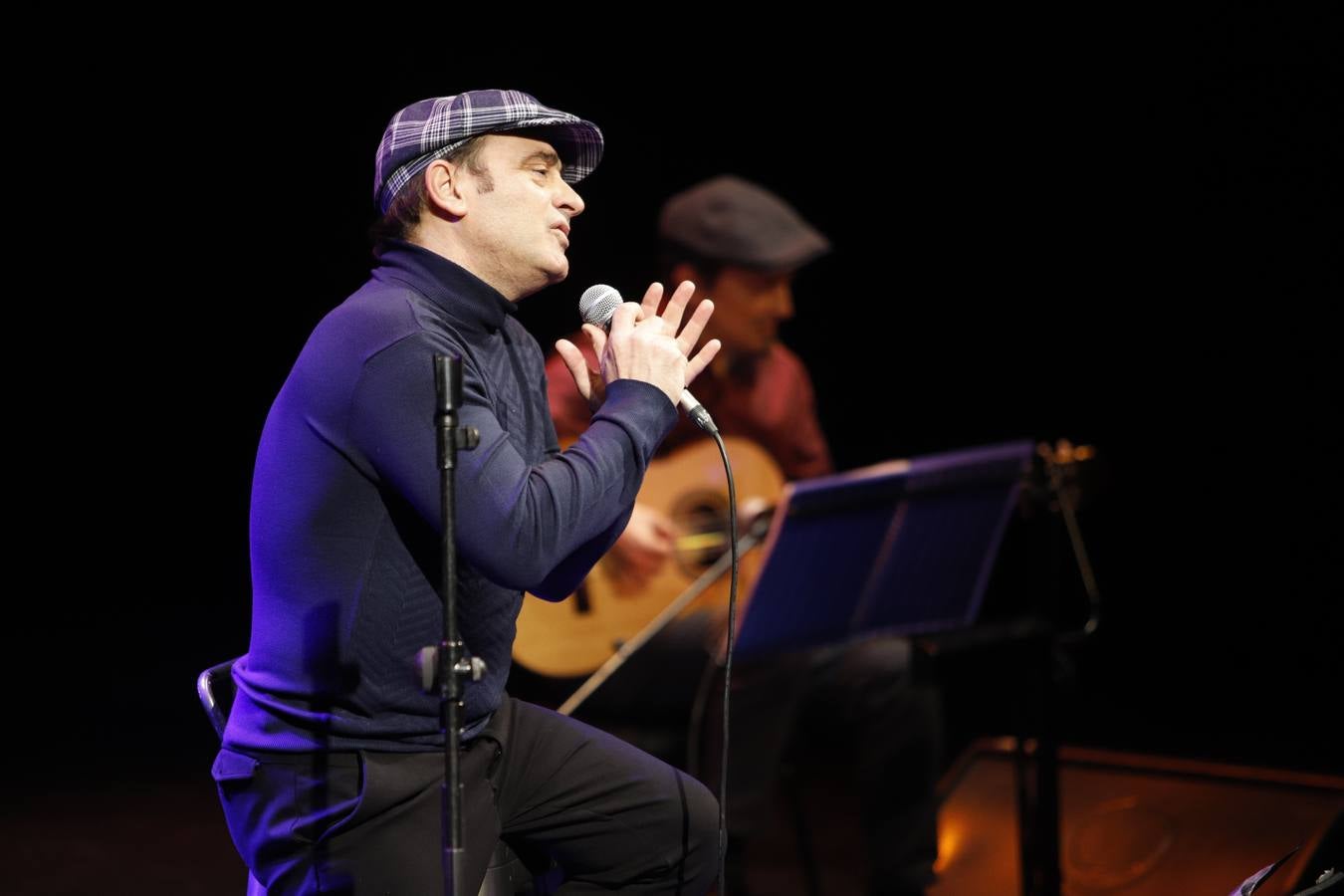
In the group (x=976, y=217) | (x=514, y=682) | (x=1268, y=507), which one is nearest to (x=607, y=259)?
(x=976, y=217)

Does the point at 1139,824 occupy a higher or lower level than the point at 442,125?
lower

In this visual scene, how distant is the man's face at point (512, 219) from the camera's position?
200 cm

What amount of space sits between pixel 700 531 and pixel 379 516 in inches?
76.5

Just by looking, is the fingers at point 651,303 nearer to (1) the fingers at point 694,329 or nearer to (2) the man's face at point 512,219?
(1) the fingers at point 694,329

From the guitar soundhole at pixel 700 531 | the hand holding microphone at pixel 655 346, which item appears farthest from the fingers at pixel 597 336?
the guitar soundhole at pixel 700 531

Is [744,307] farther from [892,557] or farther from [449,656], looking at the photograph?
[449,656]

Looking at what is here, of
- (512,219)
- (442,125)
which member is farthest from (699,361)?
(442,125)

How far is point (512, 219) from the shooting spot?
2.01 metres

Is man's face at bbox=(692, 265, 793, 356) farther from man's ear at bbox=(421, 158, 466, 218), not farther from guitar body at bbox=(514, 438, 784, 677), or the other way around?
man's ear at bbox=(421, 158, 466, 218)

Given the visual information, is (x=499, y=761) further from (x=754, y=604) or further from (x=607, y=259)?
(x=607, y=259)

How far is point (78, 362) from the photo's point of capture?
557cm

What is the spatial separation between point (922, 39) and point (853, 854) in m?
2.99

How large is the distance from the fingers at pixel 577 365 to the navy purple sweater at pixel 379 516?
0.16 m

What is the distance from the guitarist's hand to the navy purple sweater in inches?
66.0
